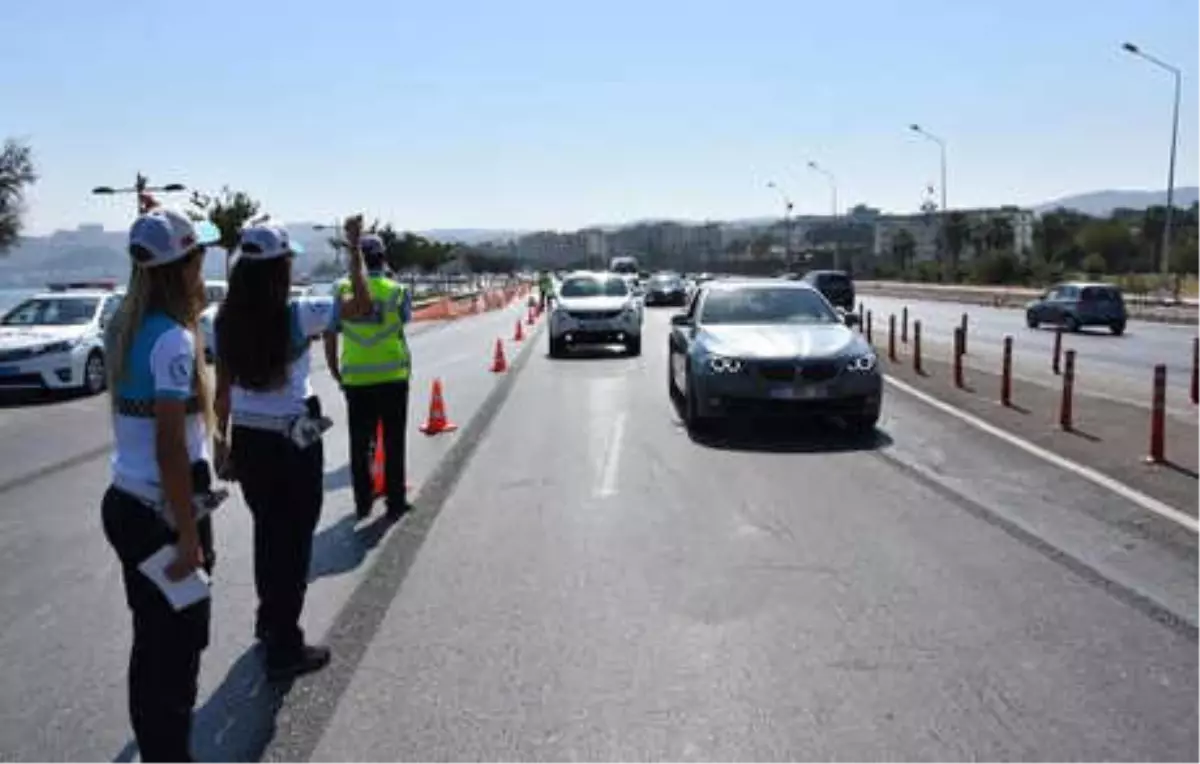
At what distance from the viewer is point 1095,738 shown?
445 centimetres

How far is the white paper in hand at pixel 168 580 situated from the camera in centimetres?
373

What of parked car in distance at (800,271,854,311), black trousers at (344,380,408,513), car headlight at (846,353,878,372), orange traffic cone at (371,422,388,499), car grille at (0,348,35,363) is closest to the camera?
black trousers at (344,380,408,513)

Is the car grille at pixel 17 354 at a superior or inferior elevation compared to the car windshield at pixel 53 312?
inferior

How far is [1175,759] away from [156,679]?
333 cm

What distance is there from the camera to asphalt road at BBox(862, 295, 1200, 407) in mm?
19484

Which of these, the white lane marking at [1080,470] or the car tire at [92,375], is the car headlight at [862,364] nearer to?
the white lane marking at [1080,470]

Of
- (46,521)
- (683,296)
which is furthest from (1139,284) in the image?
(46,521)

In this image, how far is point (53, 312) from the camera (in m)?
20.6

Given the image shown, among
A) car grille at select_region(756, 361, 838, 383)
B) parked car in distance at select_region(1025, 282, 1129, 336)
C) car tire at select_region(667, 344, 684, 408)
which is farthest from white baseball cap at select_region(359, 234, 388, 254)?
parked car in distance at select_region(1025, 282, 1129, 336)

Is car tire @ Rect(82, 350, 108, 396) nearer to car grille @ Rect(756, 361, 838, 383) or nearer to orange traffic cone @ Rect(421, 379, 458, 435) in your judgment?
orange traffic cone @ Rect(421, 379, 458, 435)

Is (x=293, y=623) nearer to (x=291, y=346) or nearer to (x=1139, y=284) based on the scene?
(x=291, y=346)

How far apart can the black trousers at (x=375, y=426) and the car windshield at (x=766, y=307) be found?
6358 mm

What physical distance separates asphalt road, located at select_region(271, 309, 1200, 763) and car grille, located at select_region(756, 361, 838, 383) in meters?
2.13

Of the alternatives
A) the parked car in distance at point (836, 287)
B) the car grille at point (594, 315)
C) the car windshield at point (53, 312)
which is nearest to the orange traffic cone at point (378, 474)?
the car windshield at point (53, 312)
